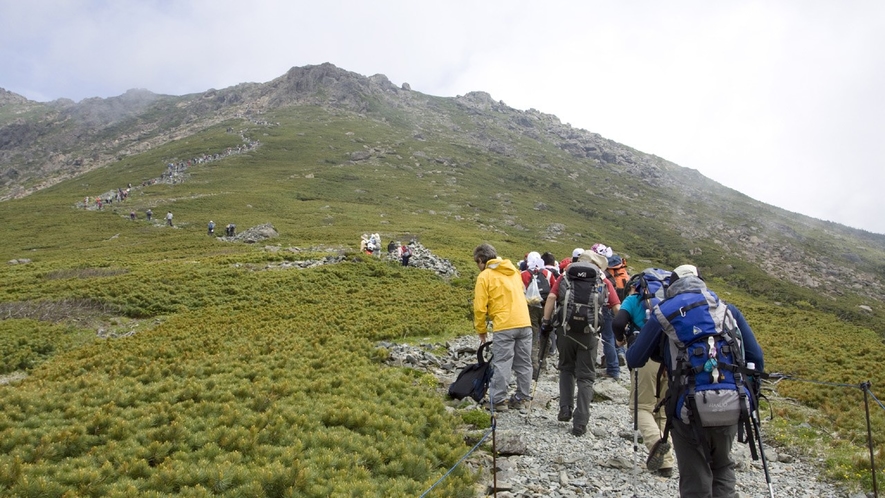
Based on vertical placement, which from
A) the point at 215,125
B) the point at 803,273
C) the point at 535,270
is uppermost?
the point at 215,125

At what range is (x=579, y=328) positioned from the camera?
8.88 meters

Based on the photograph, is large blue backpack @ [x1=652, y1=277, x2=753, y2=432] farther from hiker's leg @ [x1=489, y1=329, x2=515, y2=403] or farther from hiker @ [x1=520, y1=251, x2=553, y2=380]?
hiker @ [x1=520, y1=251, x2=553, y2=380]

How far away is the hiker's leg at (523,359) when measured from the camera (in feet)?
32.1

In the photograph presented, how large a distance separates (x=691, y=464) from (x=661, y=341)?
1.38 metres

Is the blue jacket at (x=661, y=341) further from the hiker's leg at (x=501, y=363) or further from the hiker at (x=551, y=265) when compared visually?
the hiker at (x=551, y=265)

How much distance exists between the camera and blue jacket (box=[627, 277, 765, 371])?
17.4 feet

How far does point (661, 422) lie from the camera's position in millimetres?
7789

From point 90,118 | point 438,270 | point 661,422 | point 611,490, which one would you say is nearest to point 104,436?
point 611,490

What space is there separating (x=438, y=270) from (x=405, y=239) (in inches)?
802

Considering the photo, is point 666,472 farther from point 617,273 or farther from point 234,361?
point 234,361

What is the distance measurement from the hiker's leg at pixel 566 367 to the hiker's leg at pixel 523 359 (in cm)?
76

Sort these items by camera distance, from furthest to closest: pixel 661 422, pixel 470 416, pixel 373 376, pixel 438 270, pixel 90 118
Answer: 1. pixel 90 118
2. pixel 438 270
3. pixel 373 376
4. pixel 470 416
5. pixel 661 422

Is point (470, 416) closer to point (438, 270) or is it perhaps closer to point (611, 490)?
point (611, 490)

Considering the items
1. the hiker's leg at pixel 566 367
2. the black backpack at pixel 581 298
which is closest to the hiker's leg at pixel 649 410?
the black backpack at pixel 581 298
